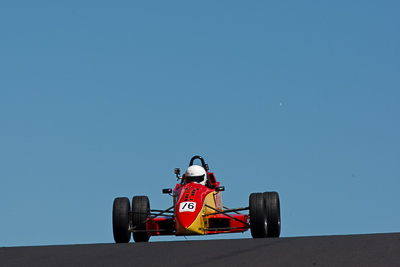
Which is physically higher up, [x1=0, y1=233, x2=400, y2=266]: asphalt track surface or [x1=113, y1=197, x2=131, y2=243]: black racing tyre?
[x1=113, y1=197, x2=131, y2=243]: black racing tyre

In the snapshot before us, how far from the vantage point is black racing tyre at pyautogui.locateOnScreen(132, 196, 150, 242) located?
20.6 metres

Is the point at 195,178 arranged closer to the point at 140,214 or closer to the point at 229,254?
the point at 140,214

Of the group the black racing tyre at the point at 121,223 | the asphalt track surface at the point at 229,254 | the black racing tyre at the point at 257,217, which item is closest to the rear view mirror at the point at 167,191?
the black racing tyre at the point at 121,223

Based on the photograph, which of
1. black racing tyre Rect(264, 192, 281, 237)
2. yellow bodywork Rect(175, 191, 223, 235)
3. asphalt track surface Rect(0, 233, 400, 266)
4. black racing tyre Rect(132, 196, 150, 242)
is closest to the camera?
asphalt track surface Rect(0, 233, 400, 266)

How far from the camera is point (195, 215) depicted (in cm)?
1894

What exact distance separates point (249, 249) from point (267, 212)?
6778 millimetres

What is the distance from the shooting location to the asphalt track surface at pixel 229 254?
11.0 m

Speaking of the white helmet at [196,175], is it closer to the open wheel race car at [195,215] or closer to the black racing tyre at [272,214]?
the open wheel race car at [195,215]

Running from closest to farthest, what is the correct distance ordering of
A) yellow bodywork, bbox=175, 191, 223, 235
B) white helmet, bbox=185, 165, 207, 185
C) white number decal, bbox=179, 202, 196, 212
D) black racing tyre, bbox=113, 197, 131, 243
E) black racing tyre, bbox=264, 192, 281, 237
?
yellow bodywork, bbox=175, 191, 223, 235 < white number decal, bbox=179, 202, 196, 212 < black racing tyre, bbox=113, 197, 131, 243 < black racing tyre, bbox=264, 192, 281, 237 < white helmet, bbox=185, 165, 207, 185

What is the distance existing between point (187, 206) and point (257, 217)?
1.65 meters

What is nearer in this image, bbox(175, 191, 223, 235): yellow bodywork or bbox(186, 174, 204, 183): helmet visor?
bbox(175, 191, 223, 235): yellow bodywork

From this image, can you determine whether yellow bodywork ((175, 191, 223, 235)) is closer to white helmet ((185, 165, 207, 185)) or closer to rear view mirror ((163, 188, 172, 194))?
white helmet ((185, 165, 207, 185))

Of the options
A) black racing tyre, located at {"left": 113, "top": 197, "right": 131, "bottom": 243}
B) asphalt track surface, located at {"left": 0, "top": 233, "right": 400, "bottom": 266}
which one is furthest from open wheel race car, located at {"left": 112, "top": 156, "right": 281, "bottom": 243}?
asphalt track surface, located at {"left": 0, "top": 233, "right": 400, "bottom": 266}

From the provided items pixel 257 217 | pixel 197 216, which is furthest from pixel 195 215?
pixel 257 217
